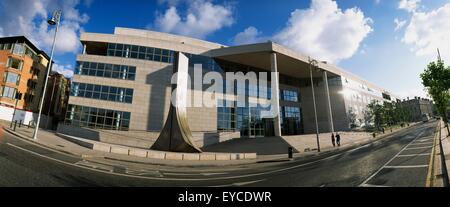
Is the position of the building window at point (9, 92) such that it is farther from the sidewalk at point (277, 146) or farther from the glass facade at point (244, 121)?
the glass facade at point (244, 121)

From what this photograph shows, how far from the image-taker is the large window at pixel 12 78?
39.1m

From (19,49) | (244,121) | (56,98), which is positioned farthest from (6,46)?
(244,121)

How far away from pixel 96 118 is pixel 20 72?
25.2 metres

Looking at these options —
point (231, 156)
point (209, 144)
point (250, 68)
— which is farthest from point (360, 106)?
point (231, 156)

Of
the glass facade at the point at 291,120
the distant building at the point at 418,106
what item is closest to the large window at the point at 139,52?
the glass facade at the point at 291,120

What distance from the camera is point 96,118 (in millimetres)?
31062

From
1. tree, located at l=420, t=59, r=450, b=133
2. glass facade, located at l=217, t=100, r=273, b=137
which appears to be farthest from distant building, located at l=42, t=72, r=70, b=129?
tree, located at l=420, t=59, r=450, b=133

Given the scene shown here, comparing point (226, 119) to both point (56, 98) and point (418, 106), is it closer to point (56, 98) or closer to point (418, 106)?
point (56, 98)

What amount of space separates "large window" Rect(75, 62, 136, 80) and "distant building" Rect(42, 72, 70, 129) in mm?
24597

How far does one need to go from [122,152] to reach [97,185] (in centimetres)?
1184

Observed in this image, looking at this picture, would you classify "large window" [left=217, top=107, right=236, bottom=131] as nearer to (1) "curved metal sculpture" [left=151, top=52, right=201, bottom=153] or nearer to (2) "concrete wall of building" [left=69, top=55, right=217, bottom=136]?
(2) "concrete wall of building" [left=69, top=55, right=217, bottom=136]

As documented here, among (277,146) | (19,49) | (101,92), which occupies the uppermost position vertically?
(19,49)
